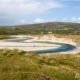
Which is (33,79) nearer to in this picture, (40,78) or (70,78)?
(40,78)

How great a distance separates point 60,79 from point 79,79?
1.07 metres

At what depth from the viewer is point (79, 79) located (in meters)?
7.81

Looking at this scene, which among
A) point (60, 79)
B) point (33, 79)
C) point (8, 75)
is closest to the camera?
point (33, 79)

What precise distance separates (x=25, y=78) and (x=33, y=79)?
1.33 feet

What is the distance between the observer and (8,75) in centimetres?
666

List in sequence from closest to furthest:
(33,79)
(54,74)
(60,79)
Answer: (33,79) → (60,79) → (54,74)

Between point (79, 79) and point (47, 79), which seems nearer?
point (47, 79)

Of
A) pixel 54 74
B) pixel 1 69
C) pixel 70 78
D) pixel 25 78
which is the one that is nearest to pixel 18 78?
pixel 25 78

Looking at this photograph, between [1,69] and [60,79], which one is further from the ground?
[1,69]

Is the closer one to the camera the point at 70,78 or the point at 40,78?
the point at 40,78

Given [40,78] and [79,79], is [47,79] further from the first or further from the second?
[79,79]

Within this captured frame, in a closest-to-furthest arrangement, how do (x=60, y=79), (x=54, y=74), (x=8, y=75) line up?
1. (x=8, y=75)
2. (x=60, y=79)
3. (x=54, y=74)

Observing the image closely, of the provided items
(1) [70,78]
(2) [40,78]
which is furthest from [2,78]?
(1) [70,78]

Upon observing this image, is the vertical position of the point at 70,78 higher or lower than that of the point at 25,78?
lower
